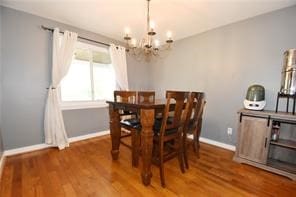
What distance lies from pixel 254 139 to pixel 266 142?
0.13 metres

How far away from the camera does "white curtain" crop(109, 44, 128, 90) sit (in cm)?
344

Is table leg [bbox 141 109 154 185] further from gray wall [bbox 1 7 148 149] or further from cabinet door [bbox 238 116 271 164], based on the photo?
gray wall [bbox 1 7 148 149]

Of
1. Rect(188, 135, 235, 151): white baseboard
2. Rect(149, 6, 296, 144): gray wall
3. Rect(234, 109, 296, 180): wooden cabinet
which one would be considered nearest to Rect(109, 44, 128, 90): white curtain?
Rect(149, 6, 296, 144): gray wall

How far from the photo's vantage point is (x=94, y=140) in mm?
3084

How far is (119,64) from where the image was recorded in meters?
3.55

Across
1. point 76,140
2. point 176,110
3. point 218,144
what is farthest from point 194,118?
point 76,140

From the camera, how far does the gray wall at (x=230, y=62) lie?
2.24 metres

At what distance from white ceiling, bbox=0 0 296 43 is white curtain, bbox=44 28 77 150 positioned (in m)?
0.39

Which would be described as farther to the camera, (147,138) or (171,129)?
(171,129)

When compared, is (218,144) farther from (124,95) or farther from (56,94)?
(56,94)

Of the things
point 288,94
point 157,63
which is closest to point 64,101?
point 157,63

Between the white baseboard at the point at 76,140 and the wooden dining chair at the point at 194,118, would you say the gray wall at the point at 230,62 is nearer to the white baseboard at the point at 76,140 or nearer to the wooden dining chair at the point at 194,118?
the white baseboard at the point at 76,140

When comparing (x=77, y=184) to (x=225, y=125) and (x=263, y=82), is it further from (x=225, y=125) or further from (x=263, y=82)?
(x=263, y=82)

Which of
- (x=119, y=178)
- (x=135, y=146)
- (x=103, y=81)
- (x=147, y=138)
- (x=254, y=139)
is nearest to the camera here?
(x=147, y=138)
